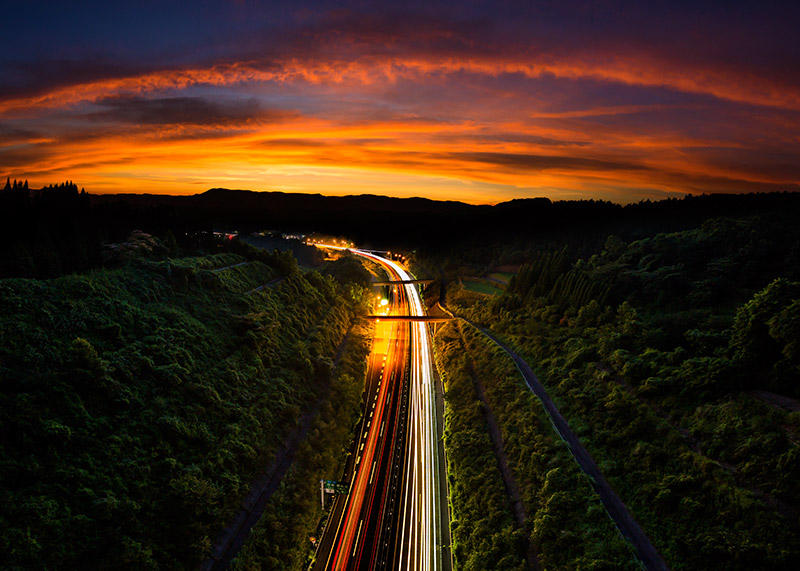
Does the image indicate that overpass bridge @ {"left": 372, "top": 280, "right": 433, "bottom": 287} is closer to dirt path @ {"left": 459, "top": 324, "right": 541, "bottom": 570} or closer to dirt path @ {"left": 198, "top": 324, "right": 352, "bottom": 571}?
dirt path @ {"left": 459, "top": 324, "right": 541, "bottom": 570}

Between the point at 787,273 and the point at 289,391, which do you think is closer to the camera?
the point at 289,391

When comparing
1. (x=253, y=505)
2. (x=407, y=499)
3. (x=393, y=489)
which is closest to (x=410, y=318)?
(x=393, y=489)

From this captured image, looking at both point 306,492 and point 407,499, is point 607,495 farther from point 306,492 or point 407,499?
point 306,492

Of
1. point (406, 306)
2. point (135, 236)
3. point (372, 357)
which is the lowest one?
point (372, 357)

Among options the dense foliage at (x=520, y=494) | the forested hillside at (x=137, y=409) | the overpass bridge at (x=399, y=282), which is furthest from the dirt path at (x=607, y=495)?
Answer: the overpass bridge at (x=399, y=282)

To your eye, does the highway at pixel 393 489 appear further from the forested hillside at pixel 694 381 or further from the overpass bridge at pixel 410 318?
the forested hillside at pixel 694 381

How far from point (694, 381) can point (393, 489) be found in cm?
3493

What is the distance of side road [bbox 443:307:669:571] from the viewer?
97.7 ft

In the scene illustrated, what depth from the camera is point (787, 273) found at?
5947 centimetres

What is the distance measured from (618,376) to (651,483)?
1780 centimetres

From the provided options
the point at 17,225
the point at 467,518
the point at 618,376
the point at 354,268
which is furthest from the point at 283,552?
the point at 354,268

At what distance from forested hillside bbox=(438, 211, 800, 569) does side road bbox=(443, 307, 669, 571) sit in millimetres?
748

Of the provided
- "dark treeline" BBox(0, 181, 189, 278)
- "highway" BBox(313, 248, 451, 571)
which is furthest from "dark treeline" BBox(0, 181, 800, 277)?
"highway" BBox(313, 248, 451, 571)

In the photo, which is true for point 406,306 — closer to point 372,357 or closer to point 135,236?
point 372,357
